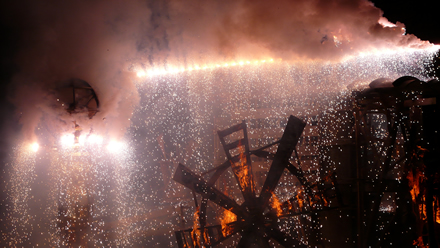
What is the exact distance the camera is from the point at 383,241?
24.0ft

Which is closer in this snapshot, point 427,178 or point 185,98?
point 427,178

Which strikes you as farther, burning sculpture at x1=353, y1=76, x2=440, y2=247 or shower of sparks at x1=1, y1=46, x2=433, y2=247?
shower of sparks at x1=1, y1=46, x2=433, y2=247

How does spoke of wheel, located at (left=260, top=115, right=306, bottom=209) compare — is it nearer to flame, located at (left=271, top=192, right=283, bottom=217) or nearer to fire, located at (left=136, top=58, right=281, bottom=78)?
flame, located at (left=271, top=192, right=283, bottom=217)

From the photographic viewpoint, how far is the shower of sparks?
1181 cm

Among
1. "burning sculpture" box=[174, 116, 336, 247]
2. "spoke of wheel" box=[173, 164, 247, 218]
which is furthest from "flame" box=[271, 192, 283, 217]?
"spoke of wheel" box=[173, 164, 247, 218]

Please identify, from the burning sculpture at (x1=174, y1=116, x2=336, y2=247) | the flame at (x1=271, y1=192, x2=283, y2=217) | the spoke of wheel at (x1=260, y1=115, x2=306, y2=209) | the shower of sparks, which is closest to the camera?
the burning sculpture at (x1=174, y1=116, x2=336, y2=247)

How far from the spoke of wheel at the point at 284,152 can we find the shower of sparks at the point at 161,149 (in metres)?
3.59

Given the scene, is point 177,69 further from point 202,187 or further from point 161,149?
point 202,187

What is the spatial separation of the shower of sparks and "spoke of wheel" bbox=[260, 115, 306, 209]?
359 cm

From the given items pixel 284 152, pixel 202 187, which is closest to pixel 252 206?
pixel 202 187

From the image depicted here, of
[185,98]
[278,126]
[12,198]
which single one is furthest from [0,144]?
[278,126]

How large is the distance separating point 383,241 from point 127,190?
17875 millimetres

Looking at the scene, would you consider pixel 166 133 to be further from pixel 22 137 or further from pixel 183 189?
pixel 22 137

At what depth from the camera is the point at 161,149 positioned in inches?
805
